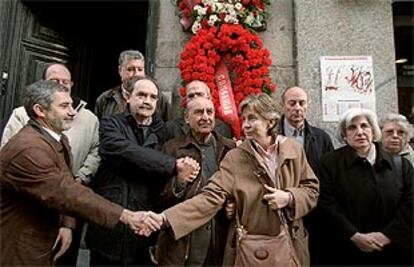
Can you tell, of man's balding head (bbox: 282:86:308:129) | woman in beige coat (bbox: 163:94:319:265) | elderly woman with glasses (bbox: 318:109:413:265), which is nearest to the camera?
woman in beige coat (bbox: 163:94:319:265)

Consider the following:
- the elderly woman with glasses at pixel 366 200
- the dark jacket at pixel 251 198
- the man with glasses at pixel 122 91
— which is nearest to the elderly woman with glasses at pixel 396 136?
the elderly woman with glasses at pixel 366 200

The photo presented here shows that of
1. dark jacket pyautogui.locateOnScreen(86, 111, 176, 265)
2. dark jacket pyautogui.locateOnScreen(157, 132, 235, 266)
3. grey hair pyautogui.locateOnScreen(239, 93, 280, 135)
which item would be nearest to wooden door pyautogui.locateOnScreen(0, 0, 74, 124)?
dark jacket pyautogui.locateOnScreen(86, 111, 176, 265)

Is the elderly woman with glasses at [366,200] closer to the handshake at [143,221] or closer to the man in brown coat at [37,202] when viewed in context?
the handshake at [143,221]

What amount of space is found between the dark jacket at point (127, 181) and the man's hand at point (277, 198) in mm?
724

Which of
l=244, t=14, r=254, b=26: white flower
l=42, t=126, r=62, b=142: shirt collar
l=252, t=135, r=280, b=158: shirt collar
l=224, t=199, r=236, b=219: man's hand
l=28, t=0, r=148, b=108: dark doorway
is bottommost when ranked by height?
l=224, t=199, r=236, b=219: man's hand

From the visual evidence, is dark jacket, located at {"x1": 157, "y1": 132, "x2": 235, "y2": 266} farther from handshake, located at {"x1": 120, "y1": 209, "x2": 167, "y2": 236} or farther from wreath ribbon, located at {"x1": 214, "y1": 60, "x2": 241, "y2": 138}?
wreath ribbon, located at {"x1": 214, "y1": 60, "x2": 241, "y2": 138}

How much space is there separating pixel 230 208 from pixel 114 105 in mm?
1908

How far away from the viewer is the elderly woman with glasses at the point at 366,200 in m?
2.67

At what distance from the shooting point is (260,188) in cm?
246

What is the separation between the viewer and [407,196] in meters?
2.75

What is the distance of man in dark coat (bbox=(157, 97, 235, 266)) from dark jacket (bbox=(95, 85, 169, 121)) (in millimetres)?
973

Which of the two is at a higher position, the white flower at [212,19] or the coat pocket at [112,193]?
the white flower at [212,19]

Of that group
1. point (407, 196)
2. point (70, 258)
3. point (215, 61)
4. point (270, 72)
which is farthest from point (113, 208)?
point (270, 72)

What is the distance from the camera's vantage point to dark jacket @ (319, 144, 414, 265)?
2684 millimetres
